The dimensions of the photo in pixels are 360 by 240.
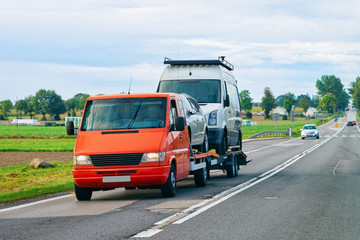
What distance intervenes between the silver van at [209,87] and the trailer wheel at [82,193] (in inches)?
197

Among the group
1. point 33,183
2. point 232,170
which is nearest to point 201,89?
point 232,170

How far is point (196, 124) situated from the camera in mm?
14070

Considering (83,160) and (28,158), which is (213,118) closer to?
(83,160)

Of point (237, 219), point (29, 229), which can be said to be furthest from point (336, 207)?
point (29, 229)

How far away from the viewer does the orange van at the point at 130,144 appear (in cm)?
1096

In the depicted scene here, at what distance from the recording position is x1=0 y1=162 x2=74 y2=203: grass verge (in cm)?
1326

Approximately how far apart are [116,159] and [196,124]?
3.54m

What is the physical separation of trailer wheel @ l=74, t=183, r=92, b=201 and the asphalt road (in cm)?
18

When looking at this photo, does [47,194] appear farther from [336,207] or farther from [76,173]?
[336,207]

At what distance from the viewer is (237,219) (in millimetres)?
8617

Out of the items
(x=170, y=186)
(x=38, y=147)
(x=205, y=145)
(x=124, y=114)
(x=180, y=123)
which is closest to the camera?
(x=170, y=186)

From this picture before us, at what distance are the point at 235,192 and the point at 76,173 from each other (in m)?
3.64

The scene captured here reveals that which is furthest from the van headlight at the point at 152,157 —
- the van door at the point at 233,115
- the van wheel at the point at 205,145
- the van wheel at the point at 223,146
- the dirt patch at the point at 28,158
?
the dirt patch at the point at 28,158

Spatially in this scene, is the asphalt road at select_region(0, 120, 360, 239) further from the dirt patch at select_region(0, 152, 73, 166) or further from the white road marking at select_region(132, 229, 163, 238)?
the dirt patch at select_region(0, 152, 73, 166)
